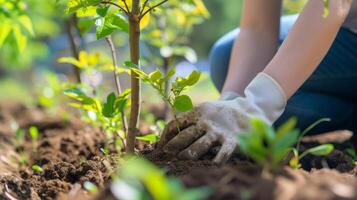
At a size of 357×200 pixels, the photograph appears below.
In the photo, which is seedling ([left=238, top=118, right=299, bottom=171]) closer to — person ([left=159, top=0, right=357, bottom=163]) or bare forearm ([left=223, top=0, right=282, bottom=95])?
person ([left=159, top=0, right=357, bottom=163])

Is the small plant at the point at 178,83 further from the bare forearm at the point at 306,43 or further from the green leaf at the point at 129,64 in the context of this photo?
the bare forearm at the point at 306,43

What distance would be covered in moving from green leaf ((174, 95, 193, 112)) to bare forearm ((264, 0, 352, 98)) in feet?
0.86

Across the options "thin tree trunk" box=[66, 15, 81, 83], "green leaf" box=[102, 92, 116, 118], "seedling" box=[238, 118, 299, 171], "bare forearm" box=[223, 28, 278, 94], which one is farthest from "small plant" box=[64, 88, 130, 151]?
"seedling" box=[238, 118, 299, 171]

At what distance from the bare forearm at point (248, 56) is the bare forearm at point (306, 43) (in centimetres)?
46

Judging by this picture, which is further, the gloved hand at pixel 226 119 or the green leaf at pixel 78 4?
the gloved hand at pixel 226 119

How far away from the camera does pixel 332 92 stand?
276cm

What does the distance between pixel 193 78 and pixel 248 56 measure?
2.29 ft

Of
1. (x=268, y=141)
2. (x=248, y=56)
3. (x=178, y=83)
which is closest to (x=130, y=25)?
(x=178, y=83)

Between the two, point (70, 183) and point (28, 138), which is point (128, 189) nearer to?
point (70, 183)

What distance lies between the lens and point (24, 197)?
1.64m

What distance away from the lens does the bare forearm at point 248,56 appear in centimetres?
226

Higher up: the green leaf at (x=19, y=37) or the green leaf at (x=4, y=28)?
the green leaf at (x=4, y=28)

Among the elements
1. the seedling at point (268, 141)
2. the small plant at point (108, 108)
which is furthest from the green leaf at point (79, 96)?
the seedling at point (268, 141)

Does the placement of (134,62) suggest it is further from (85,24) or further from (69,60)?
(69,60)
